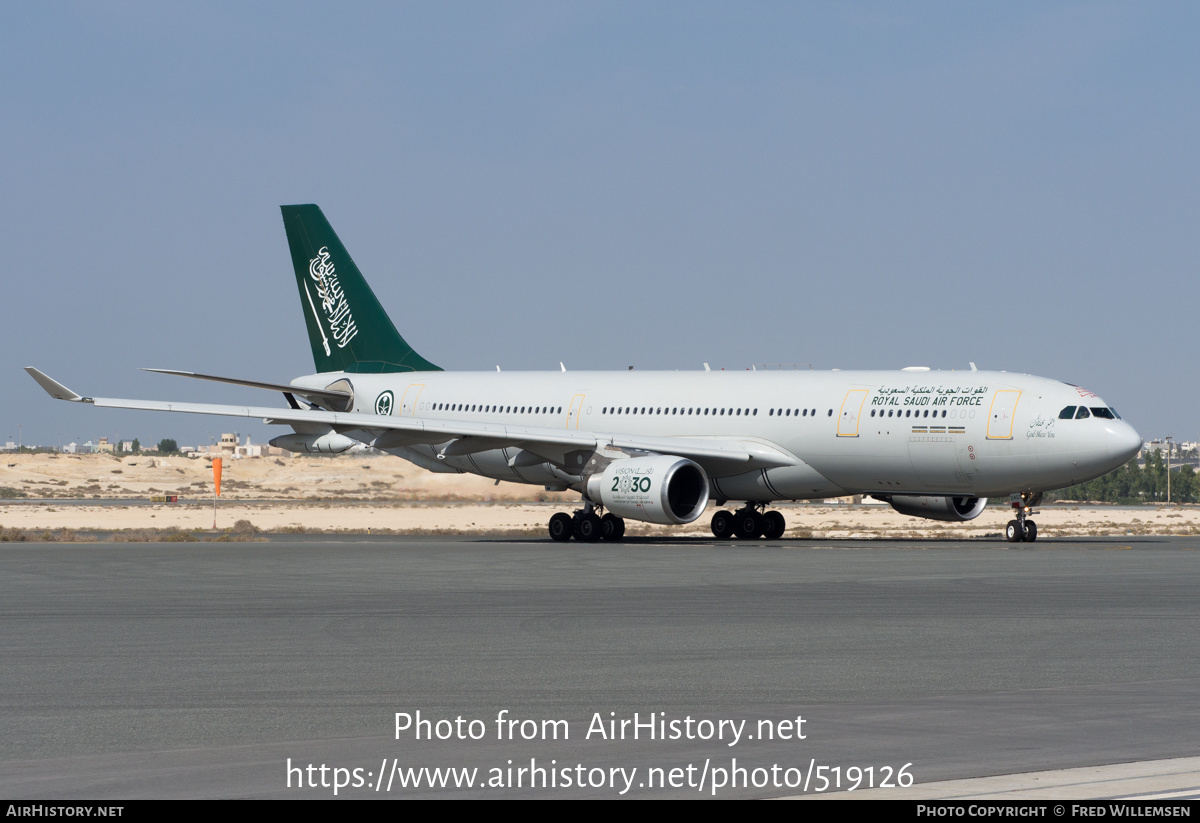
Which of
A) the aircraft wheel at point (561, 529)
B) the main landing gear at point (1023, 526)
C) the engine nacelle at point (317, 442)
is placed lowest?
the aircraft wheel at point (561, 529)

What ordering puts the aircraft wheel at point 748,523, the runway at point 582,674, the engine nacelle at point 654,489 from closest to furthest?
the runway at point 582,674, the engine nacelle at point 654,489, the aircraft wheel at point 748,523

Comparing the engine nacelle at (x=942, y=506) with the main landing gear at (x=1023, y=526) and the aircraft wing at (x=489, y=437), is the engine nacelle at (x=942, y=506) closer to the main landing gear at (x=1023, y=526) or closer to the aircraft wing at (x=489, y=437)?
the main landing gear at (x=1023, y=526)

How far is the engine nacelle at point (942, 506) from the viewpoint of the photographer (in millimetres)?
33594

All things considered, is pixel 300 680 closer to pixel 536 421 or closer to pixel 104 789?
pixel 104 789

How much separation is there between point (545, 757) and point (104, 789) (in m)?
2.28

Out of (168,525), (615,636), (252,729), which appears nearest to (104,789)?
(252,729)

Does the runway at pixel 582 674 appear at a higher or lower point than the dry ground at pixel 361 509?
lower

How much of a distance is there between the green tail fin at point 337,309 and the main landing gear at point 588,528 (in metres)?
9.58

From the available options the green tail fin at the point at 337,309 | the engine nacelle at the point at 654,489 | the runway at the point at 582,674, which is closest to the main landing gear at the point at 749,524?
the engine nacelle at the point at 654,489

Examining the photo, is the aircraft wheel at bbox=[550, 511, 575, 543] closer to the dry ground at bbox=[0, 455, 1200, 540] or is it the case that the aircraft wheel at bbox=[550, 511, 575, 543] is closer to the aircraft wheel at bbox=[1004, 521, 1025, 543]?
the dry ground at bbox=[0, 455, 1200, 540]

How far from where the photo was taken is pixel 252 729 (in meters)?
9.14

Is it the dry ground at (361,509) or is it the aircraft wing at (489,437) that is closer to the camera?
the aircraft wing at (489,437)

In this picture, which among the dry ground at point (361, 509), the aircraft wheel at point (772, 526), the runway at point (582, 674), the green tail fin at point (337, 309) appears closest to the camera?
the runway at point (582, 674)

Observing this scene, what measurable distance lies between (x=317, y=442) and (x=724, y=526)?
1086 centimetres
